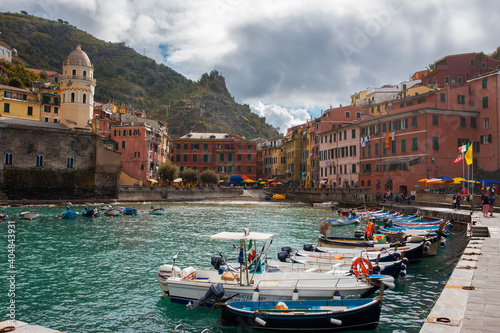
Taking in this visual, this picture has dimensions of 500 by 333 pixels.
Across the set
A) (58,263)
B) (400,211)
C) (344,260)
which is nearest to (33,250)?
(58,263)

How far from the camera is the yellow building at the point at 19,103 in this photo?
222 ft

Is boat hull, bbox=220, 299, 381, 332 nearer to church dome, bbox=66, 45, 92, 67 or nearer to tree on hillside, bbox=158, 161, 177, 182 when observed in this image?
tree on hillside, bbox=158, 161, 177, 182

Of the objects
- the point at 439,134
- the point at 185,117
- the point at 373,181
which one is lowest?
the point at 373,181

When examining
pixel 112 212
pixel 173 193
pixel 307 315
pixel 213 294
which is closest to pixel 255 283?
pixel 213 294

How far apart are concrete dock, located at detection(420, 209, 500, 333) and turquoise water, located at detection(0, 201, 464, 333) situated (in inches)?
73.7

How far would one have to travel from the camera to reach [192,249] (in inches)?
→ 931

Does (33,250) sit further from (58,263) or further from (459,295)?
(459,295)

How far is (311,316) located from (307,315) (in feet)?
0.36

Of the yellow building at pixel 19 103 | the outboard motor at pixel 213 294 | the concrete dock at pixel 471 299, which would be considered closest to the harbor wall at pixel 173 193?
the yellow building at pixel 19 103

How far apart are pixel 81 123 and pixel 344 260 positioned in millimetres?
66343

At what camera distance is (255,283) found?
40.5 ft

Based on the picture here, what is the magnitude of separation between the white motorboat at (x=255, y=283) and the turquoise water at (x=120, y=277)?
836mm

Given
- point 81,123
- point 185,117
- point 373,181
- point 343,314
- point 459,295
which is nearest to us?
point 459,295

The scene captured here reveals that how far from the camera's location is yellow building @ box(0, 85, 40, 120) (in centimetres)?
6762
